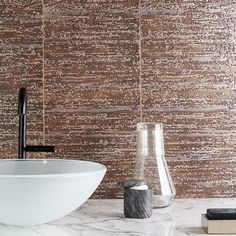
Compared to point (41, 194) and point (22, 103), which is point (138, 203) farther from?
point (22, 103)

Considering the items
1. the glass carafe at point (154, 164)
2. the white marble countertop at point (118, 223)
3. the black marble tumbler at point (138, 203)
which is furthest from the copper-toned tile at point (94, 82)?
the black marble tumbler at point (138, 203)

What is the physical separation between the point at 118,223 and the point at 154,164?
0.31 metres

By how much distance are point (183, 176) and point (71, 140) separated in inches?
17.0

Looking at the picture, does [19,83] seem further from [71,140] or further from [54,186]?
[54,186]

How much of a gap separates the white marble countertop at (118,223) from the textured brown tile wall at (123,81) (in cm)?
19

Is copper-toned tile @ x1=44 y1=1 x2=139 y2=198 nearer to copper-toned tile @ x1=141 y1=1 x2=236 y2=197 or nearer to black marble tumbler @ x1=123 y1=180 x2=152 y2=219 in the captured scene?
copper-toned tile @ x1=141 y1=1 x2=236 y2=197

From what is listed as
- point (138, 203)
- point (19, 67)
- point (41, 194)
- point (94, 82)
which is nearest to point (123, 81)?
point (94, 82)

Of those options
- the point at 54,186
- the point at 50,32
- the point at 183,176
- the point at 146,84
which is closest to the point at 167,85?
the point at 146,84

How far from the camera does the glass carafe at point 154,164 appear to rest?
1552 millimetres

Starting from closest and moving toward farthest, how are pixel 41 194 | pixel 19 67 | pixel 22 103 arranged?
pixel 41 194
pixel 22 103
pixel 19 67

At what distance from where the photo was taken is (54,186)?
1.17 meters

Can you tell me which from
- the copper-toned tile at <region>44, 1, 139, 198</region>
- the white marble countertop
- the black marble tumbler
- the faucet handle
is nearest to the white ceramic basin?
the white marble countertop

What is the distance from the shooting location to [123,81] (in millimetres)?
1743

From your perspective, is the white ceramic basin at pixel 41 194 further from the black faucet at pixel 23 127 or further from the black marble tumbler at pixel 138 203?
the black faucet at pixel 23 127
